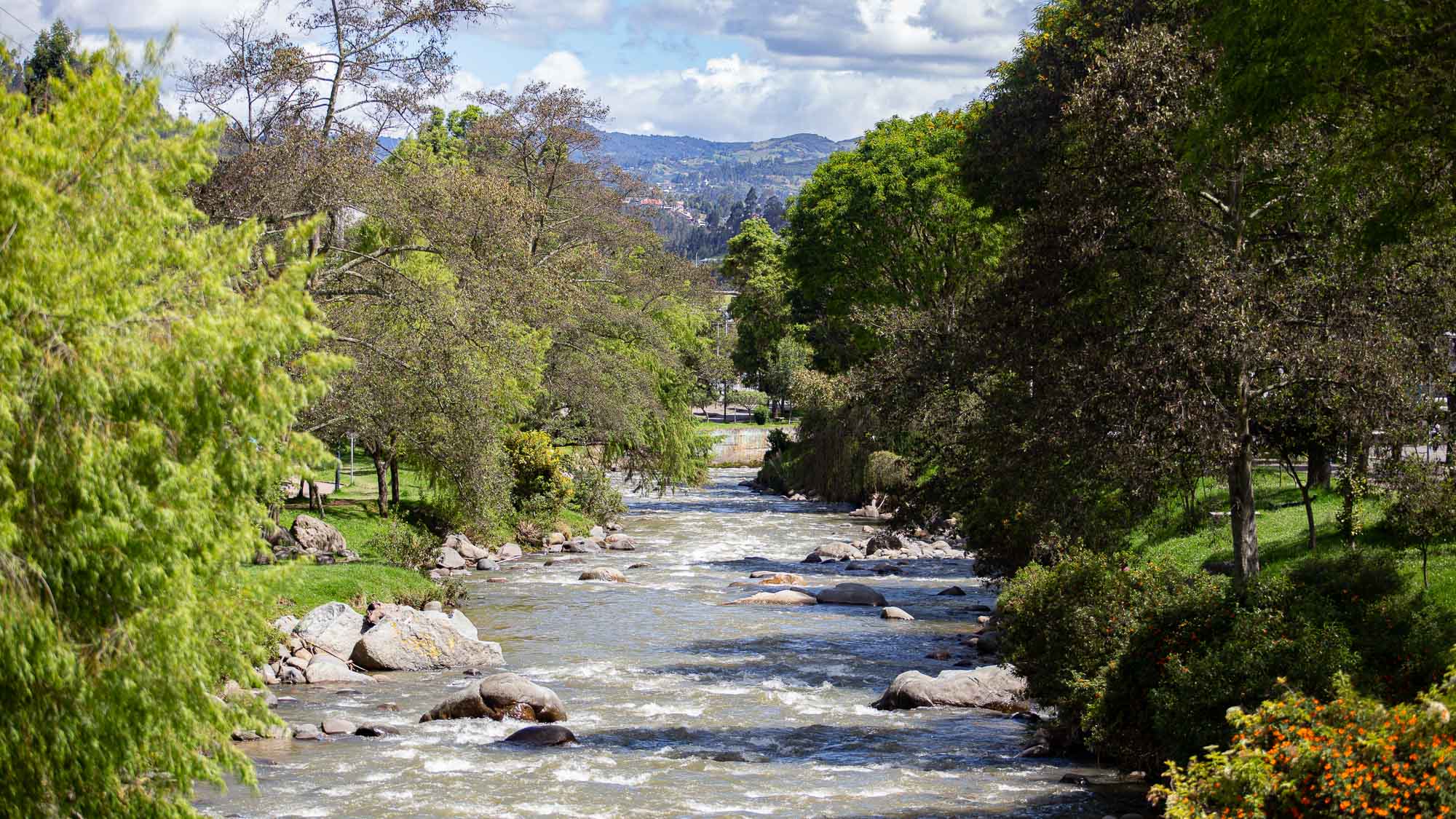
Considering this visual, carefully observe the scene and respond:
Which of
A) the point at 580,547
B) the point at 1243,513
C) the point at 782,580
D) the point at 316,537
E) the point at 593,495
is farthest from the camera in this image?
the point at 593,495

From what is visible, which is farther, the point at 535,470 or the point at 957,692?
the point at 535,470

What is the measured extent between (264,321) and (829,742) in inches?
462

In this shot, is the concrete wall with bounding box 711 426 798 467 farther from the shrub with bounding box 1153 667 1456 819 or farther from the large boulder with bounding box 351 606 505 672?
the shrub with bounding box 1153 667 1456 819

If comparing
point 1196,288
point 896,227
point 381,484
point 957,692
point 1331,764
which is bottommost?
point 957,692

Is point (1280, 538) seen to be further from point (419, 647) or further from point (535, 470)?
point (535, 470)

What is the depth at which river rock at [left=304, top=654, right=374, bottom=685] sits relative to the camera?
2042 cm

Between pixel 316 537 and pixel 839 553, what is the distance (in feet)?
47.4

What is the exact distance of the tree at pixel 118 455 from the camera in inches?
263

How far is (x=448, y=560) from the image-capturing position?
32.3 metres

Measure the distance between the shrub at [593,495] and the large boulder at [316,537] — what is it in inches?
490

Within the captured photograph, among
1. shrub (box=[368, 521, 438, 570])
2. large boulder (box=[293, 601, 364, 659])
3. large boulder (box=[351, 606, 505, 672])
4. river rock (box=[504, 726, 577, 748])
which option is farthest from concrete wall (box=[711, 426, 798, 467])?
river rock (box=[504, 726, 577, 748])

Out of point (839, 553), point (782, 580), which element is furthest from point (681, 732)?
point (839, 553)

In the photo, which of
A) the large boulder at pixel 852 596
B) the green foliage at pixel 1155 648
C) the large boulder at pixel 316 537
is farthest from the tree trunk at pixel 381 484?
the green foliage at pixel 1155 648

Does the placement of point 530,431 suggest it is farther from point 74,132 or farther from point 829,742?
point 74,132
